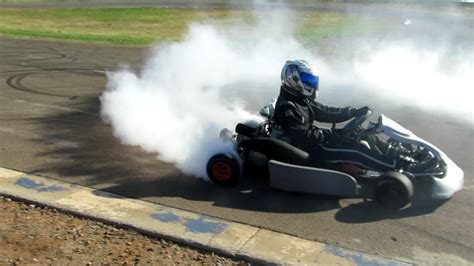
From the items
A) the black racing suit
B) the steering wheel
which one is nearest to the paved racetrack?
the black racing suit

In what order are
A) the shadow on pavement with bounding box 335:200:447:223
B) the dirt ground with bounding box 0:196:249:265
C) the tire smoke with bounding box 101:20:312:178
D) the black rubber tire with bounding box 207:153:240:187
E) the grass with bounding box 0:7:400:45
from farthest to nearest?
the grass with bounding box 0:7:400:45
the tire smoke with bounding box 101:20:312:178
the black rubber tire with bounding box 207:153:240:187
the shadow on pavement with bounding box 335:200:447:223
the dirt ground with bounding box 0:196:249:265

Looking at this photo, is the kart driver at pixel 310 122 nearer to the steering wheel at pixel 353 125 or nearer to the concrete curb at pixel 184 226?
the steering wheel at pixel 353 125

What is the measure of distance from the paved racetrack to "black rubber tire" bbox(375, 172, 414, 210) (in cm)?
10

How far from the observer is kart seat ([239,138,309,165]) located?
5805 mm

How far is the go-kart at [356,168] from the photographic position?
5.54 meters

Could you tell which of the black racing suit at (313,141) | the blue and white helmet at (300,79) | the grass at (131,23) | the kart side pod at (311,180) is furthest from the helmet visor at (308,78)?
the grass at (131,23)

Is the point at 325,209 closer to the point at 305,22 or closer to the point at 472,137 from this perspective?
the point at 472,137

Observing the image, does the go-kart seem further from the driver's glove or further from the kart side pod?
the driver's glove

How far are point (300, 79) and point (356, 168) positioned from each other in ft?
4.10

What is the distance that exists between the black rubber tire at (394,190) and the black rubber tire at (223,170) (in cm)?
158

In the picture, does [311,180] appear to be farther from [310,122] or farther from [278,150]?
[310,122]

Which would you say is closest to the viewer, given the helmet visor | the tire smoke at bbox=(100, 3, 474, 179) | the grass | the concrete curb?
the concrete curb

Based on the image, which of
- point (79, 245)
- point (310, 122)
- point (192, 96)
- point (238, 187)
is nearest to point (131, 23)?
point (192, 96)

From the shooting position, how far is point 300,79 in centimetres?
627
